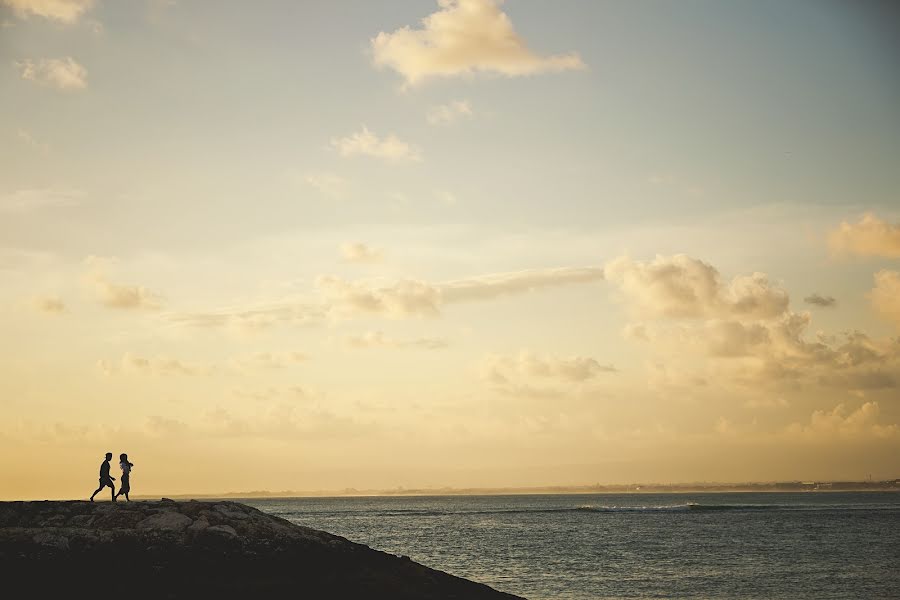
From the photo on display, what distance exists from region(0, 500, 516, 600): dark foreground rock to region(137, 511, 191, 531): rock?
0.04 meters

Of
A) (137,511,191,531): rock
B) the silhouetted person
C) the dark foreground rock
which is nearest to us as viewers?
the dark foreground rock

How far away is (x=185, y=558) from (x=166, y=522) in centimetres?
216

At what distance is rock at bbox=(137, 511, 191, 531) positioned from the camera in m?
30.3

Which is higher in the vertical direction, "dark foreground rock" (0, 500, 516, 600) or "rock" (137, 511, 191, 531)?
"rock" (137, 511, 191, 531)

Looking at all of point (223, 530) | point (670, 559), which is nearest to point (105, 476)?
point (223, 530)

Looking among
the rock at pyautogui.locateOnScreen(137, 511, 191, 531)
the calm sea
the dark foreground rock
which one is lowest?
the calm sea

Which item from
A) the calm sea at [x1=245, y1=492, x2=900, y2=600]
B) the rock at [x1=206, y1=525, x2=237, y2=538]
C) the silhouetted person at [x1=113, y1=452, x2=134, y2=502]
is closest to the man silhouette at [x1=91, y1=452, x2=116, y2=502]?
the silhouetted person at [x1=113, y1=452, x2=134, y2=502]

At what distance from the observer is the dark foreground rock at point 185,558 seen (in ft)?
89.1

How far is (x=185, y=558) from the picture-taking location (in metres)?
29.0

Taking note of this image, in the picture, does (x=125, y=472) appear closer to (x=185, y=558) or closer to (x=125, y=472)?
(x=125, y=472)

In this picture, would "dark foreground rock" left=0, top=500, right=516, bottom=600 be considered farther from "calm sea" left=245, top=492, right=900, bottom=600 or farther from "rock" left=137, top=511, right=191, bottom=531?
"calm sea" left=245, top=492, right=900, bottom=600

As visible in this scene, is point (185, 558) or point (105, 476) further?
point (105, 476)

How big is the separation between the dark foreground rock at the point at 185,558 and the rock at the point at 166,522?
1.4 inches

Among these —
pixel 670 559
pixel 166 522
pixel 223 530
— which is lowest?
pixel 670 559
